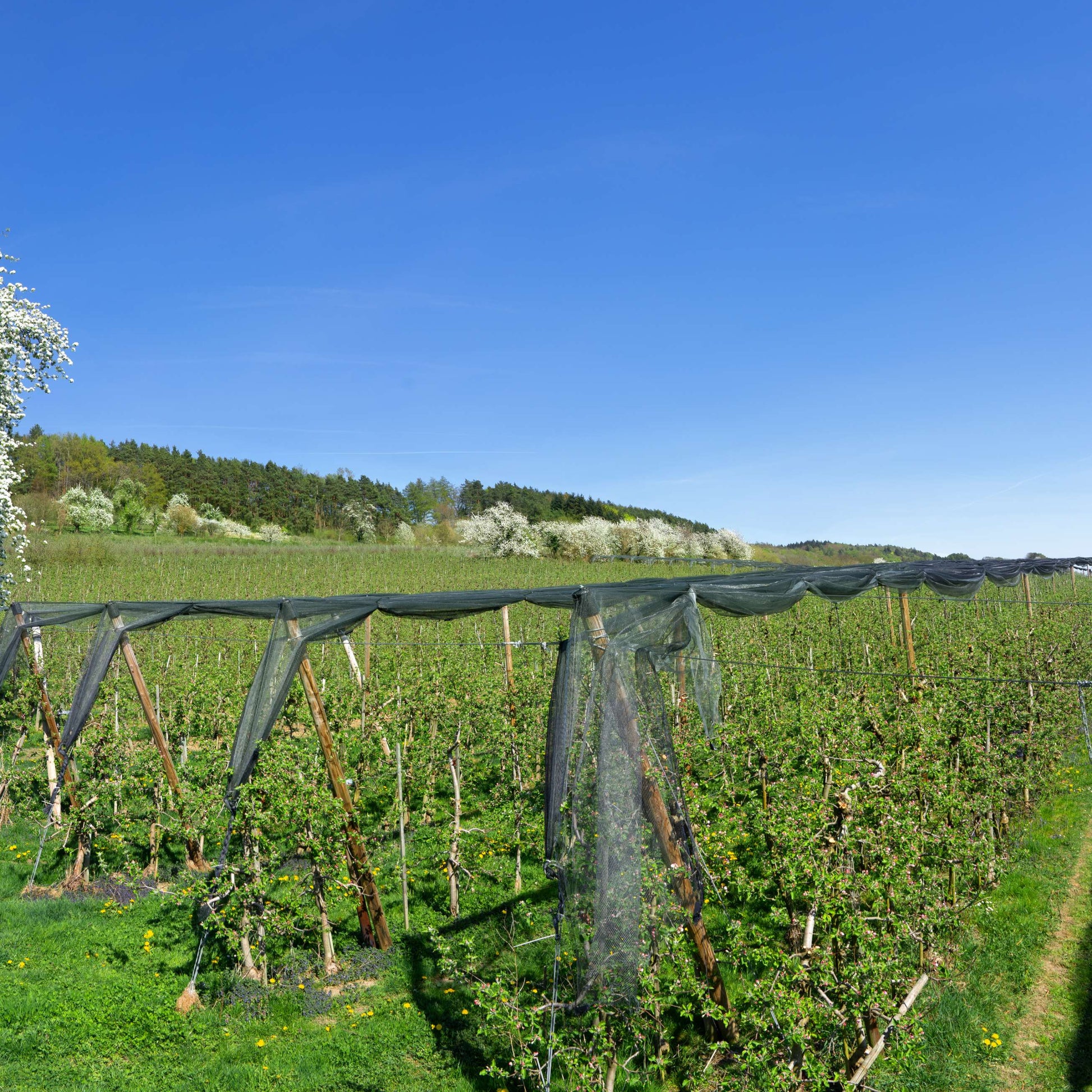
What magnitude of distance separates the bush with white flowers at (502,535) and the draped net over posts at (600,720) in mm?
38113

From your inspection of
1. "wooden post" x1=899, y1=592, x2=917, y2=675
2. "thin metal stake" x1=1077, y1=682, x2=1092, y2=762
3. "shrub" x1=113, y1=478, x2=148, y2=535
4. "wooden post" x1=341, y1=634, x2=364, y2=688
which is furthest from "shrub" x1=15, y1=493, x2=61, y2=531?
"thin metal stake" x1=1077, y1=682, x2=1092, y2=762

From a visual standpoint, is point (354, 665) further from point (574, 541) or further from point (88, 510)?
point (574, 541)

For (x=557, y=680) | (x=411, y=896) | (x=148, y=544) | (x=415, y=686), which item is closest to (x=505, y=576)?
(x=148, y=544)

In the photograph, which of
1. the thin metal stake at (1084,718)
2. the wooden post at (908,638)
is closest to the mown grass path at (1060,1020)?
the thin metal stake at (1084,718)

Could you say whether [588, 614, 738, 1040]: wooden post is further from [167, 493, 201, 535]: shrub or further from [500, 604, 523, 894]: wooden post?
[167, 493, 201, 535]: shrub

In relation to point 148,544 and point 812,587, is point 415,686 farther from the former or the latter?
point 148,544

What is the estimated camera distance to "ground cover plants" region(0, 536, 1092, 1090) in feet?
10.8

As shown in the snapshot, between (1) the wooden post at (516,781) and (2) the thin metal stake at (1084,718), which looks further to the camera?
(1) the wooden post at (516,781)

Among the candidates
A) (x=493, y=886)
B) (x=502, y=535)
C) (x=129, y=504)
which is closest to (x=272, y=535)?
(x=129, y=504)

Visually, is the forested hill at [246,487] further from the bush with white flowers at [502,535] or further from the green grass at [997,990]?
the green grass at [997,990]

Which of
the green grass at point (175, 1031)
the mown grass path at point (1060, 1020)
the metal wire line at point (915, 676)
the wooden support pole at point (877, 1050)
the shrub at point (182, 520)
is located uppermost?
the shrub at point (182, 520)

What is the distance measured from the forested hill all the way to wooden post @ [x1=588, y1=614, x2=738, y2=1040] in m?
51.6

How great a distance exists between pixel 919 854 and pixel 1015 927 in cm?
236

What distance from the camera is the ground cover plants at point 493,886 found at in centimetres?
328
